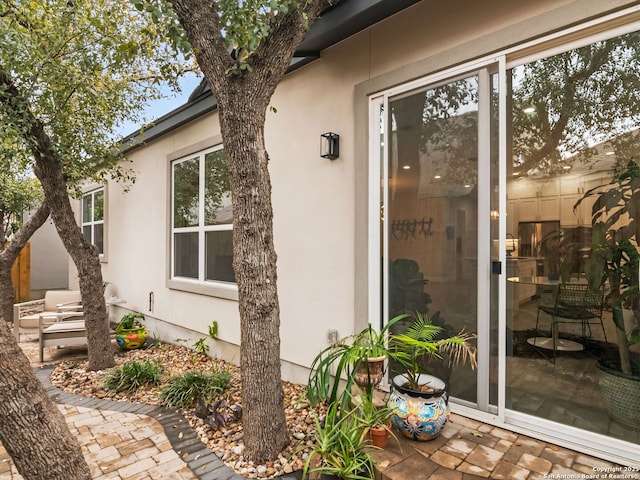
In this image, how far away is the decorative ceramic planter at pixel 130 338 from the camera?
229 inches

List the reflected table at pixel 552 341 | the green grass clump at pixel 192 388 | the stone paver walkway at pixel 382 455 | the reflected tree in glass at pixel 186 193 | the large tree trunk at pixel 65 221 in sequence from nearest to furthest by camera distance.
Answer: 1. the stone paver walkway at pixel 382 455
2. the reflected table at pixel 552 341
3. the green grass clump at pixel 192 388
4. the large tree trunk at pixel 65 221
5. the reflected tree in glass at pixel 186 193

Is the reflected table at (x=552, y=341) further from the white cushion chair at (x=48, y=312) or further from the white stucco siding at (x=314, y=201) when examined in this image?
the white cushion chair at (x=48, y=312)

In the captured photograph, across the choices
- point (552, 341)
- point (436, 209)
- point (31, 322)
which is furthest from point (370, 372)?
point (31, 322)

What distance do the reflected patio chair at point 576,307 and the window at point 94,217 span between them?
31.3 ft

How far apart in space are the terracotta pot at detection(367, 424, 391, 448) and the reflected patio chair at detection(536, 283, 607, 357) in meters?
1.81

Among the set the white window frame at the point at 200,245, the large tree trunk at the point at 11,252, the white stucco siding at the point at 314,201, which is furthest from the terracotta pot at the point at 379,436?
the large tree trunk at the point at 11,252

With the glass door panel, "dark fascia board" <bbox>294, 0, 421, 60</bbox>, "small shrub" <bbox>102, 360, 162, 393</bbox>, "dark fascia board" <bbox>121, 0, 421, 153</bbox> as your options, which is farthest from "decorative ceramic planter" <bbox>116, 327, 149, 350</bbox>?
the glass door panel

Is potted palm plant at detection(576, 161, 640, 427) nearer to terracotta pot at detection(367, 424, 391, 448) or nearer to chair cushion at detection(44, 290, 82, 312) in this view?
terracotta pot at detection(367, 424, 391, 448)

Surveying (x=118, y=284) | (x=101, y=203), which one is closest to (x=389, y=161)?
(x=118, y=284)

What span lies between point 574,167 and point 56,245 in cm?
1618

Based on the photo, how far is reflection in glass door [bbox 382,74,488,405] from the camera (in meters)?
2.77

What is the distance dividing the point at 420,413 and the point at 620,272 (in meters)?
1.78

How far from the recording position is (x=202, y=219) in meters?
5.55

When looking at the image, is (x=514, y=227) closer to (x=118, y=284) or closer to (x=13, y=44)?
(x=13, y=44)
